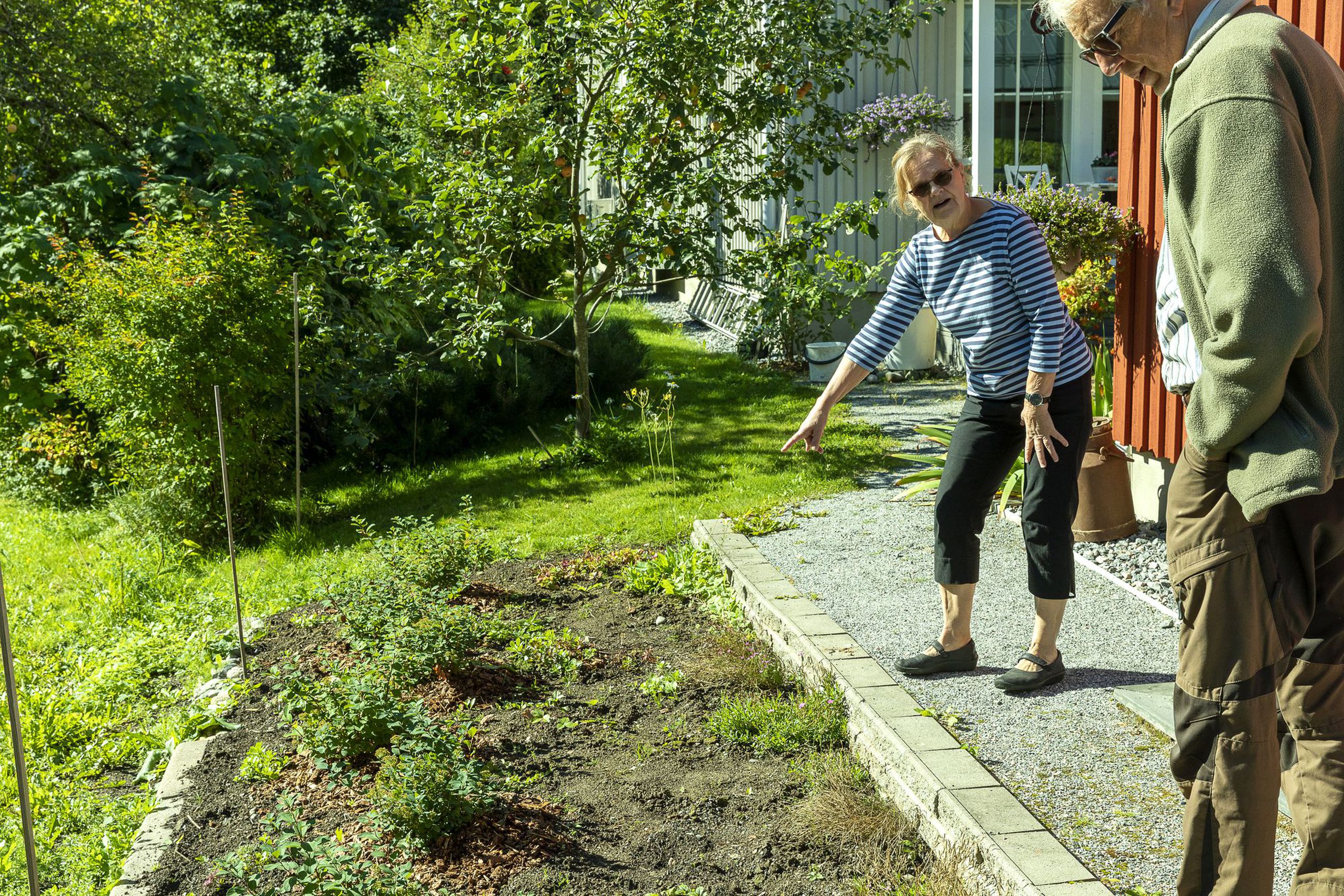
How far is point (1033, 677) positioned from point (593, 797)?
5.07 ft

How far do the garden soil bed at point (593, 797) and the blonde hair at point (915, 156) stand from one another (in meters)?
1.92

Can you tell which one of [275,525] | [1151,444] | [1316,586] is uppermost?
[1316,586]

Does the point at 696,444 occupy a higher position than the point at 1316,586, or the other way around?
the point at 1316,586

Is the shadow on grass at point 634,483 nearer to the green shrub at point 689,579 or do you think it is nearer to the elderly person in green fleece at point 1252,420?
the green shrub at point 689,579

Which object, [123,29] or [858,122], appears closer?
[858,122]

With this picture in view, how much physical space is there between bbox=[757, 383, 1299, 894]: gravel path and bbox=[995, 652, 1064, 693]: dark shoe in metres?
0.04

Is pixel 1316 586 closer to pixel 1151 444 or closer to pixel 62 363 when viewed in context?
pixel 1151 444

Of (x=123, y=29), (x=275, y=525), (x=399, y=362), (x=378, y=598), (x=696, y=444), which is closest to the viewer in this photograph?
(x=378, y=598)

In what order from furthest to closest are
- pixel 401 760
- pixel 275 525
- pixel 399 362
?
1. pixel 399 362
2. pixel 275 525
3. pixel 401 760

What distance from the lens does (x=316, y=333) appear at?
7754 mm

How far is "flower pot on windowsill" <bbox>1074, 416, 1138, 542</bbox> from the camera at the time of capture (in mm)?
5641

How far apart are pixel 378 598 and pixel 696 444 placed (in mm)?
4080

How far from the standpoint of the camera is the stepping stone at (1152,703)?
3551 mm

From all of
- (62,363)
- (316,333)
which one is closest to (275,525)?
(316,333)
